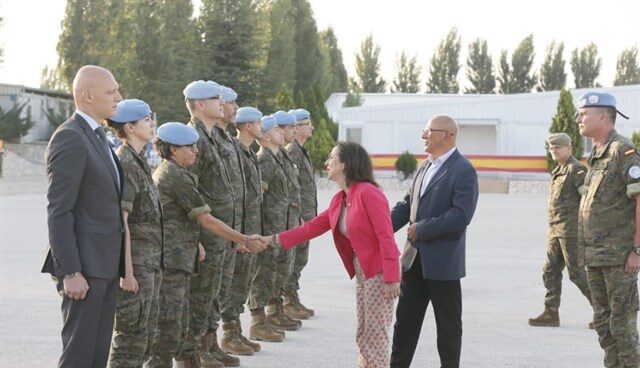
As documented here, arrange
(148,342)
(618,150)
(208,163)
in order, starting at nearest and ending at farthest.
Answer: (148,342) < (618,150) < (208,163)

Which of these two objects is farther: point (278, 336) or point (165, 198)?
point (278, 336)

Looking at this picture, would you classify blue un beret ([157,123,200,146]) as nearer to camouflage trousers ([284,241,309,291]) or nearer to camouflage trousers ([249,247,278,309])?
camouflage trousers ([249,247,278,309])

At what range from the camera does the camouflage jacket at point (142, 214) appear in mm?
6645

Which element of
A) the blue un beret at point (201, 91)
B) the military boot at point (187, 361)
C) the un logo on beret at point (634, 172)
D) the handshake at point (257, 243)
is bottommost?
the military boot at point (187, 361)

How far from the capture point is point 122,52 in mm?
62281

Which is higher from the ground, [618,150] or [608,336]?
[618,150]

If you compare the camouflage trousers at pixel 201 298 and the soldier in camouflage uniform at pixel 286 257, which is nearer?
the camouflage trousers at pixel 201 298

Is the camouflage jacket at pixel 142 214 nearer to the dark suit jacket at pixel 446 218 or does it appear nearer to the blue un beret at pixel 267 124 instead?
the dark suit jacket at pixel 446 218

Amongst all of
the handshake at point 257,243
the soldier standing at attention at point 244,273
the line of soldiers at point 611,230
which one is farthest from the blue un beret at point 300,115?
the line of soldiers at point 611,230

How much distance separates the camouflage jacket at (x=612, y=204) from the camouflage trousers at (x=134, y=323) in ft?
9.59

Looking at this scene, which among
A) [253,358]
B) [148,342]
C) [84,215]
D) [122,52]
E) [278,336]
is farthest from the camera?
[122,52]

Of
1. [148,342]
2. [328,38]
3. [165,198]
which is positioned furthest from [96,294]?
[328,38]

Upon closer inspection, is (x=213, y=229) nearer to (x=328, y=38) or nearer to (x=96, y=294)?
(x=96, y=294)

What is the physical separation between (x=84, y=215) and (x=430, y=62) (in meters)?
95.8
